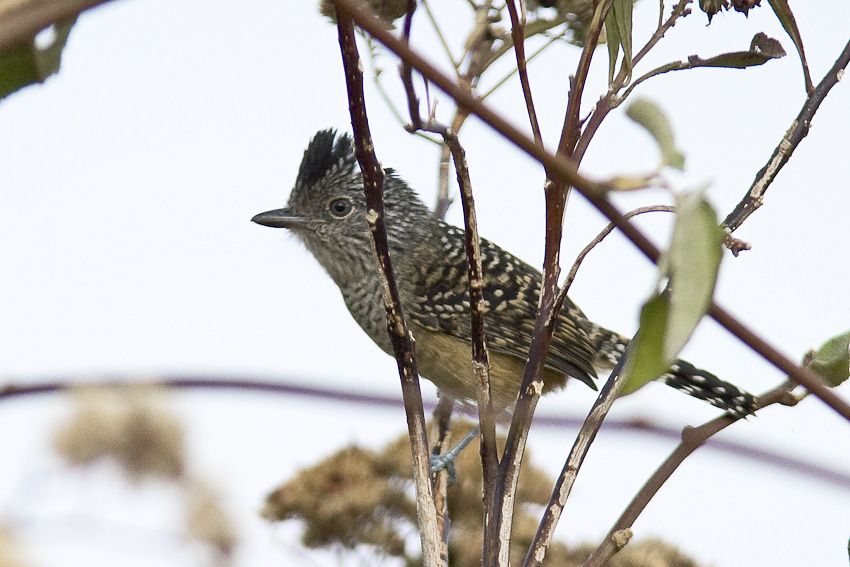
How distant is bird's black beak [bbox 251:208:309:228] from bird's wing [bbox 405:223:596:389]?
1.98 feet

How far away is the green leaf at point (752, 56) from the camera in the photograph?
5.94 ft

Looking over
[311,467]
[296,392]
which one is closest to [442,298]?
[311,467]

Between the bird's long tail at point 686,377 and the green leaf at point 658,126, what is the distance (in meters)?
1.91

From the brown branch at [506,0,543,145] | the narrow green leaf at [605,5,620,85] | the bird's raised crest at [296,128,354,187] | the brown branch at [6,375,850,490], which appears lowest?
the brown branch at [6,375,850,490]

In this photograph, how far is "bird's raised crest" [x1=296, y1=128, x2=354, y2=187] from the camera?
4.45 meters

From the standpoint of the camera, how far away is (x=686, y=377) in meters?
3.67

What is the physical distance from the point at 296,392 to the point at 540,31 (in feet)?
5.87

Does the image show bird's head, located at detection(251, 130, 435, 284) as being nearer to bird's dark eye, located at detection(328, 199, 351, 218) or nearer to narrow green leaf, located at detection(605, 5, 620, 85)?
bird's dark eye, located at detection(328, 199, 351, 218)

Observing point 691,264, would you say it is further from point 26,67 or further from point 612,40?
point 612,40

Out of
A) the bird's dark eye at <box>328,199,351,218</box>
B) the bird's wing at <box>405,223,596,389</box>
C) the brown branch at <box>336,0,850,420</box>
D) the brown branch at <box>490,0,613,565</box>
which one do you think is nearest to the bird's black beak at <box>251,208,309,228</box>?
the bird's dark eye at <box>328,199,351,218</box>

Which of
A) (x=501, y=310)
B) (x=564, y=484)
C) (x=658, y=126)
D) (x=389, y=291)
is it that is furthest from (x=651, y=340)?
(x=501, y=310)

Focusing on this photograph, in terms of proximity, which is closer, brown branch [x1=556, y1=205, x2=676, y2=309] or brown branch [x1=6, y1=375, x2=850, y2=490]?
brown branch [x1=6, y1=375, x2=850, y2=490]

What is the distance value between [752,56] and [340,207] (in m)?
2.98

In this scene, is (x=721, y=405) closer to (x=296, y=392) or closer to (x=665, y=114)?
(x=665, y=114)
